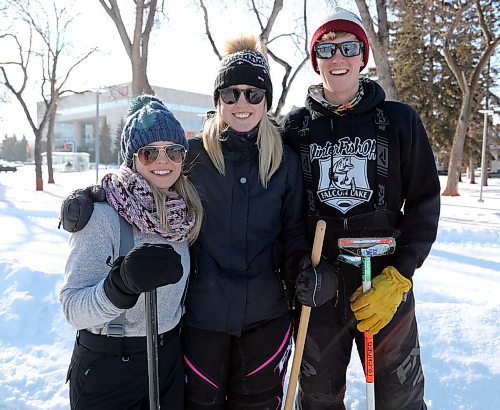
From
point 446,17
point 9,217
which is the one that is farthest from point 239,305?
point 446,17

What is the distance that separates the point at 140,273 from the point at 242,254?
2.25 feet

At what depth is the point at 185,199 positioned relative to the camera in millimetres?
2154

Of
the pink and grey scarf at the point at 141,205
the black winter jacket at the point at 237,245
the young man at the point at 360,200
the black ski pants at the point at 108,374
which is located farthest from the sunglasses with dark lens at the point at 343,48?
the black ski pants at the point at 108,374

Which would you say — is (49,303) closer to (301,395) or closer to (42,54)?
(301,395)

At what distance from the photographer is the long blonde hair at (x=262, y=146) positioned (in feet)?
7.45

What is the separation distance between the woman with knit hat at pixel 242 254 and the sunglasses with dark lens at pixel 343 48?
351 mm

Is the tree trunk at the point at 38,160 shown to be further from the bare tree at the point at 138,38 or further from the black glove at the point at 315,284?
the black glove at the point at 315,284

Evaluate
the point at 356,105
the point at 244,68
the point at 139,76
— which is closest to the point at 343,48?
the point at 356,105

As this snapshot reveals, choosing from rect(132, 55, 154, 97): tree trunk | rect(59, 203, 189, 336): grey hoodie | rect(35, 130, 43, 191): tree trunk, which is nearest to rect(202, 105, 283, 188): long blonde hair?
rect(59, 203, 189, 336): grey hoodie

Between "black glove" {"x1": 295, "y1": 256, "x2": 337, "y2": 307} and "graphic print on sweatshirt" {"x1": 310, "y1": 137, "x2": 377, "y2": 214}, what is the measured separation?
410mm

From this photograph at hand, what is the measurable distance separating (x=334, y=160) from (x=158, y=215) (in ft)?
3.37

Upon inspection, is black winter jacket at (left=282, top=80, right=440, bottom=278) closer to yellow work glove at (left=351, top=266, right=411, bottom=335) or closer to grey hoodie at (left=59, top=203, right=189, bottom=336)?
yellow work glove at (left=351, top=266, right=411, bottom=335)

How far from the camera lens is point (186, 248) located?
219 centimetres

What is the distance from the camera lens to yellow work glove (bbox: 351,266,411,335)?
223 cm
